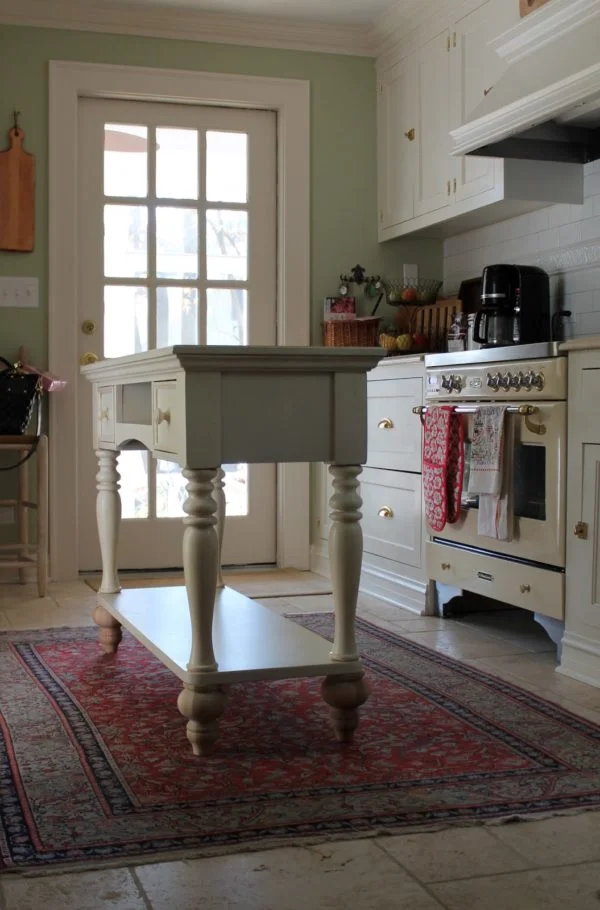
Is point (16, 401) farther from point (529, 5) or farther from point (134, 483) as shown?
point (529, 5)

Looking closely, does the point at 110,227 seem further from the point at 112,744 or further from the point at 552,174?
the point at 112,744

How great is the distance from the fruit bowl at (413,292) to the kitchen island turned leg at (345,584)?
2.70m

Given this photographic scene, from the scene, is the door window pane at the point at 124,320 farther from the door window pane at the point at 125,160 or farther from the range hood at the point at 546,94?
the range hood at the point at 546,94

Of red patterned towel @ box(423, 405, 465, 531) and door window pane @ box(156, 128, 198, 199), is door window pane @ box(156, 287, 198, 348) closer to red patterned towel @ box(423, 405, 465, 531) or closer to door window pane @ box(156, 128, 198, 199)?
door window pane @ box(156, 128, 198, 199)

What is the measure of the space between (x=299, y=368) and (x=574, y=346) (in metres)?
1.08

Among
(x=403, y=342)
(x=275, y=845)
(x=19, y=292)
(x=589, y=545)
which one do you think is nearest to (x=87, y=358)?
(x=19, y=292)

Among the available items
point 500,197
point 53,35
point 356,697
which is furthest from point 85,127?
point 356,697

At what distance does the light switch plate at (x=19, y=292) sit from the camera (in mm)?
4672

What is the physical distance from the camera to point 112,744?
7.91ft

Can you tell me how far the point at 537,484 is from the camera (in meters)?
3.26

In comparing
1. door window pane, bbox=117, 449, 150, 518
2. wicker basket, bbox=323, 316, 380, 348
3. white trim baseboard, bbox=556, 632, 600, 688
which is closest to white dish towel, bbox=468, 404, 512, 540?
white trim baseboard, bbox=556, 632, 600, 688

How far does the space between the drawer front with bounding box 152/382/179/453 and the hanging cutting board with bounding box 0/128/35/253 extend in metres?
2.46

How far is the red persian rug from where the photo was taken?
6.26 feet

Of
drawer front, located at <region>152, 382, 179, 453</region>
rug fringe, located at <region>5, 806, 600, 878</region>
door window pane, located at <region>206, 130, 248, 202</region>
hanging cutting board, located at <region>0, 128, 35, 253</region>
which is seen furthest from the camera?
door window pane, located at <region>206, 130, 248, 202</region>
